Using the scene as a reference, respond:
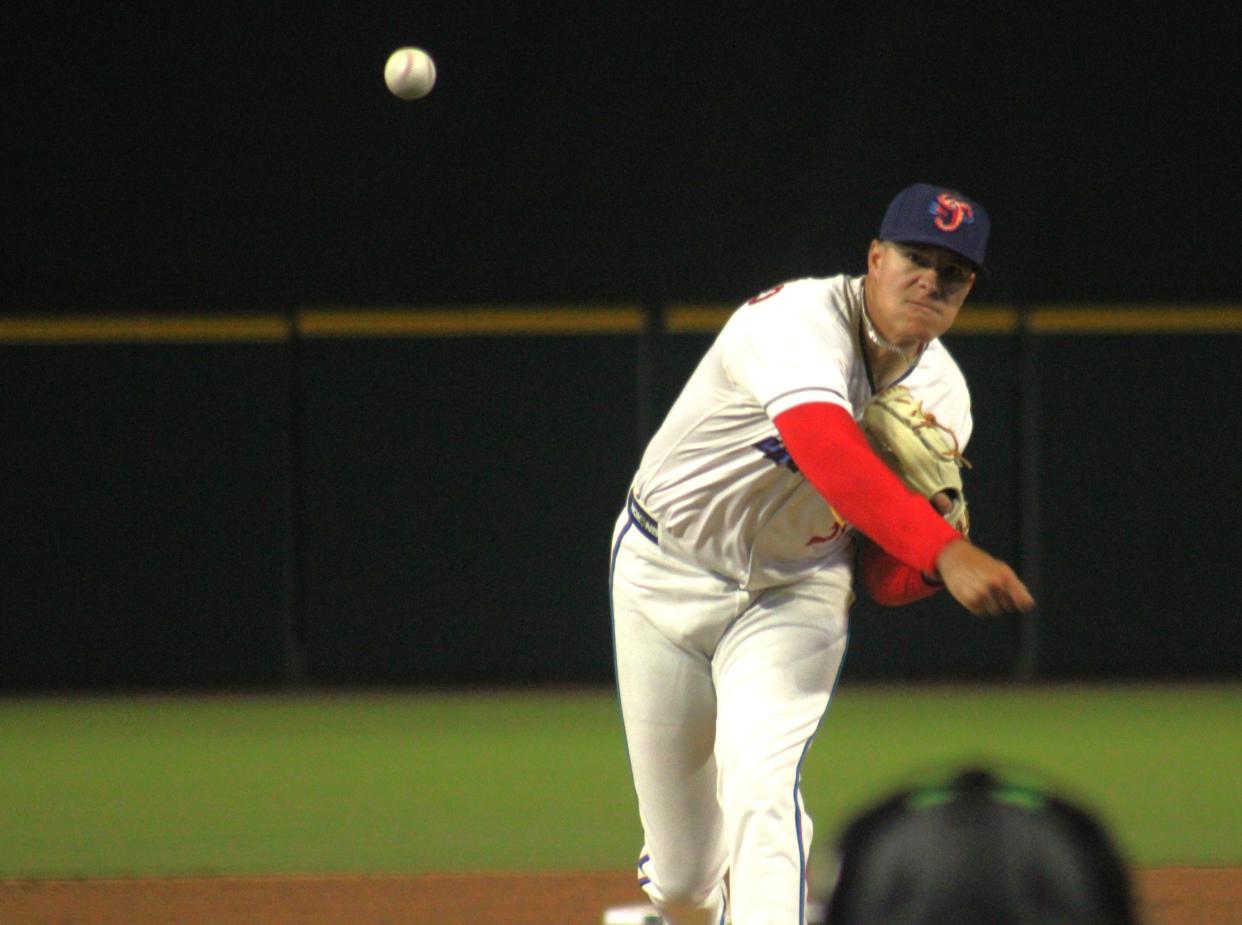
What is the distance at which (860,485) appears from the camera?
3.02 metres

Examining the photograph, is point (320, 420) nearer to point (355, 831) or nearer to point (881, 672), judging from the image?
point (881, 672)

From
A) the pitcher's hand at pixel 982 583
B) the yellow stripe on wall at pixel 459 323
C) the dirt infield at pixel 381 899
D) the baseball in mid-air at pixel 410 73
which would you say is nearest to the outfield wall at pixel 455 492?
the yellow stripe on wall at pixel 459 323

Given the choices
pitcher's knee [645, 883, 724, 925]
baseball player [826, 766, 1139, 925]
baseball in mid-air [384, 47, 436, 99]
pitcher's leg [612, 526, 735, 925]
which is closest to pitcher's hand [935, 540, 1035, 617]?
pitcher's leg [612, 526, 735, 925]

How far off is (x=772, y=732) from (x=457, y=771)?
14.0 feet

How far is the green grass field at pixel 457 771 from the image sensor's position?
19.6 feet

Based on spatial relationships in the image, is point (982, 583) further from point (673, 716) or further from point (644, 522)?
point (644, 522)

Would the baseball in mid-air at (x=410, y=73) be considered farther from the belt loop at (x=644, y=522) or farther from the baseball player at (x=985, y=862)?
the baseball player at (x=985, y=862)

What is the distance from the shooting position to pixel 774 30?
10.2m

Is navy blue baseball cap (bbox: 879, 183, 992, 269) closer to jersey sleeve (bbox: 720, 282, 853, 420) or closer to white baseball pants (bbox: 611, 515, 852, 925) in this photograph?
jersey sleeve (bbox: 720, 282, 853, 420)

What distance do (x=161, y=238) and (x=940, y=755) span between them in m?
5.24

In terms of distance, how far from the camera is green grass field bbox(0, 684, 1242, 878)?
5.98 m

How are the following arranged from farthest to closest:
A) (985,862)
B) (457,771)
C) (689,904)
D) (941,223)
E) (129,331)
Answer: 1. (129,331)
2. (457,771)
3. (689,904)
4. (941,223)
5. (985,862)

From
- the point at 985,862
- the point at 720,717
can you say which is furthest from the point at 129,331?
the point at 985,862

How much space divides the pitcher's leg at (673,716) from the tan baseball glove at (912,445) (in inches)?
17.2
